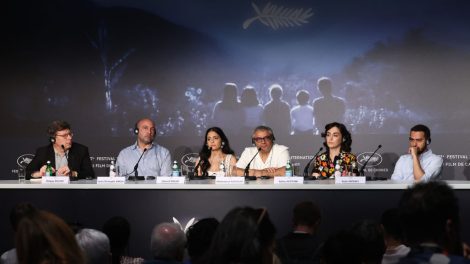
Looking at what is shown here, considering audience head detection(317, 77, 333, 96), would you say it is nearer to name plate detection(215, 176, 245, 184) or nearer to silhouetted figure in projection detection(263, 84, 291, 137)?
silhouetted figure in projection detection(263, 84, 291, 137)

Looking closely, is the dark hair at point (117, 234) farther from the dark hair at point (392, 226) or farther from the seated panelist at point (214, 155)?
the seated panelist at point (214, 155)

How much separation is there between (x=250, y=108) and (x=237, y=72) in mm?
391

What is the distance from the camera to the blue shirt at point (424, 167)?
6074mm

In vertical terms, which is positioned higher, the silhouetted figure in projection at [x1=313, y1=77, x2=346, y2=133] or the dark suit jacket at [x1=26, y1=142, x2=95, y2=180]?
the silhouetted figure in projection at [x1=313, y1=77, x2=346, y2=133]

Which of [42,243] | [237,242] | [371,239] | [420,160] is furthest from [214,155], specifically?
[42,243]

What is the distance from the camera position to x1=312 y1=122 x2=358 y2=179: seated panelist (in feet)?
20.3

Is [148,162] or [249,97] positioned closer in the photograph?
[148,162]

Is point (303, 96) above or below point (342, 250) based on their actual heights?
above

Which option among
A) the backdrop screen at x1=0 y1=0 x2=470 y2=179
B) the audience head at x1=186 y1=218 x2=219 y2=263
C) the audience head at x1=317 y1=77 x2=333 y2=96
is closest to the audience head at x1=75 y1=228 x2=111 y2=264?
the audience head at x1=186 y1=218 x2=219 y2=263

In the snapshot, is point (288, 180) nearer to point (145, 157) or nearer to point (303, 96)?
point (145, 157)

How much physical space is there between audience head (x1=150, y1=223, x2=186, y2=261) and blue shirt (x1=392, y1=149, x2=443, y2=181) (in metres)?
3.28

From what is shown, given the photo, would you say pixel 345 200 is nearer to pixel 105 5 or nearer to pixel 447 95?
pixel 447 95

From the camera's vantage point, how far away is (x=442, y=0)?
7.48 m

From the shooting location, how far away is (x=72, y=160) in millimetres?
6320
